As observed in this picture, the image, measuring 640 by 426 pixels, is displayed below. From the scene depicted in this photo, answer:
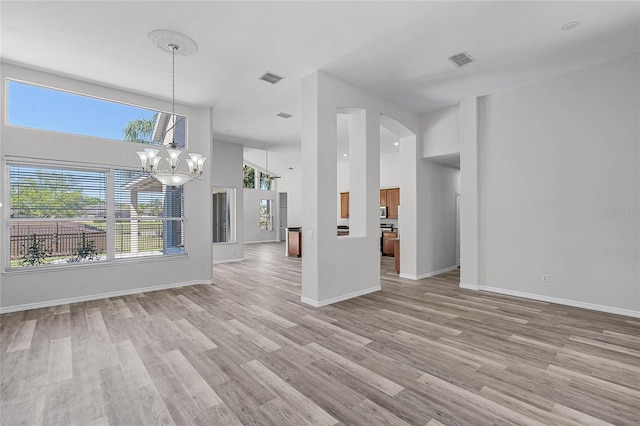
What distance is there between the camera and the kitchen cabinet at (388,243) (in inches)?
378

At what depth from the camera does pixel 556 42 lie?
12.1 feet

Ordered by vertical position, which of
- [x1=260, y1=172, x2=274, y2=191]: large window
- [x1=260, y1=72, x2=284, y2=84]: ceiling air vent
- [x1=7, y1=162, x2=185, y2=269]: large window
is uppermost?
[x1=260, y1=72, x2=284, y2=84]: ceiling air vent

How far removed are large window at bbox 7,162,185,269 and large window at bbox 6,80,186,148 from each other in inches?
24.3

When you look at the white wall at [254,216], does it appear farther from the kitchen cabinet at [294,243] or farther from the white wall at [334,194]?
the white wall at [334,194]

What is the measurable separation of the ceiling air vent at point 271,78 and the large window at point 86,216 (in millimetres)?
2660

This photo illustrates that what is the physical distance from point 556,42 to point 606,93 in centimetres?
126

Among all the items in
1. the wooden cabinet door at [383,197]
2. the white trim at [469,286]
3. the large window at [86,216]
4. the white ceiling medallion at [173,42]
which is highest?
the white ceiling medallion at [173,42]

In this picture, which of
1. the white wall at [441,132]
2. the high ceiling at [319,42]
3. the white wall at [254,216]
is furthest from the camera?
the white wall at [254,216]

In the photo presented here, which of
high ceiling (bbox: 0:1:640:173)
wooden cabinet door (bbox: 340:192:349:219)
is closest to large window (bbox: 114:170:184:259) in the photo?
high ceiling (bbox: 0:1:640:173)

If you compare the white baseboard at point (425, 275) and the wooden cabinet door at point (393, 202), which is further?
the wooden cabinet door at point (393, 202)

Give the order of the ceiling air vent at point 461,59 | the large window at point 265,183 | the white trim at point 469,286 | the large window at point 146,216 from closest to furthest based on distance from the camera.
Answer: the ceiling air vent at point 461,59 → the large window at point 146,216 → the white trim at point 469,286 → the large window at point 265,183

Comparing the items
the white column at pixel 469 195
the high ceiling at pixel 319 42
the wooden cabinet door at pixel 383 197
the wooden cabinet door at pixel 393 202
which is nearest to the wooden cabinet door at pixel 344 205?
the wooden cabinet door at pixel 383 197

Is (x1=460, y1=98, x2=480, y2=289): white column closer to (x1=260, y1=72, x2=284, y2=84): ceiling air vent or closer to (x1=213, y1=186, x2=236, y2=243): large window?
(x1=260, y1=72, x2=284, y2=84): ceiling air vent

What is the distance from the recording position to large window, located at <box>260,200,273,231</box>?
14.6m
